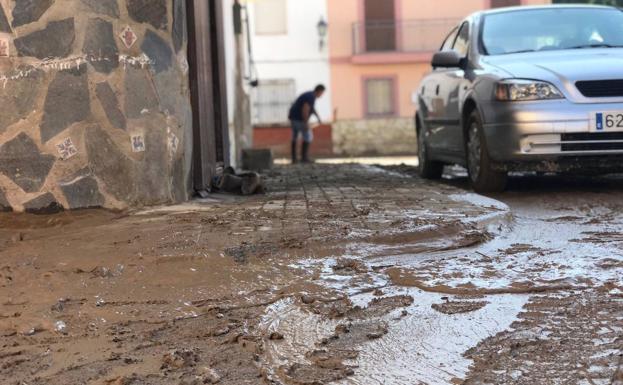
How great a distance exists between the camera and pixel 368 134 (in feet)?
90.2

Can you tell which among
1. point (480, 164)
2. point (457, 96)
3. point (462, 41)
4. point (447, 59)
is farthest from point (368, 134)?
point (480, 164)

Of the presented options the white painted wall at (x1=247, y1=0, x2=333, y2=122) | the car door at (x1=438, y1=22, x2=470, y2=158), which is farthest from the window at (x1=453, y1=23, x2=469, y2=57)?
the white painted wall at (x1=247, y1=0, x2=333, y2=122)

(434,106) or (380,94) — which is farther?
(380,94)

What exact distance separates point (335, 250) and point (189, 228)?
919 mm

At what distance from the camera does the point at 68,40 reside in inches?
181

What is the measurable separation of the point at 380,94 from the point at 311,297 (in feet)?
82.5

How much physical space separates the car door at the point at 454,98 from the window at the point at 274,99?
20.2 metres

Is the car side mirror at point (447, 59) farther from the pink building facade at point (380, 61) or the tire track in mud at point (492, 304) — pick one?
the pink building facade at point (380, 61)

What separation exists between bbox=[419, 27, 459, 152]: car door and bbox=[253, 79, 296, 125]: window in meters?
19.5

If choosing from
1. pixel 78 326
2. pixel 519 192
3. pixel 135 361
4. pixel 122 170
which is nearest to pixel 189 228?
pixel 122 170

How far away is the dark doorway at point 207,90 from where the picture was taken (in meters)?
5.82

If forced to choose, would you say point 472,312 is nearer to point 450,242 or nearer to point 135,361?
point 450,242

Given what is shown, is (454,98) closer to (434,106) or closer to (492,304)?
(434,106)

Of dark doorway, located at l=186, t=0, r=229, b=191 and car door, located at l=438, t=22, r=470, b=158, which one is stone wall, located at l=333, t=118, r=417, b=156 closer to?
dark doorway, located at l=186, t=0, r=229, b=191
